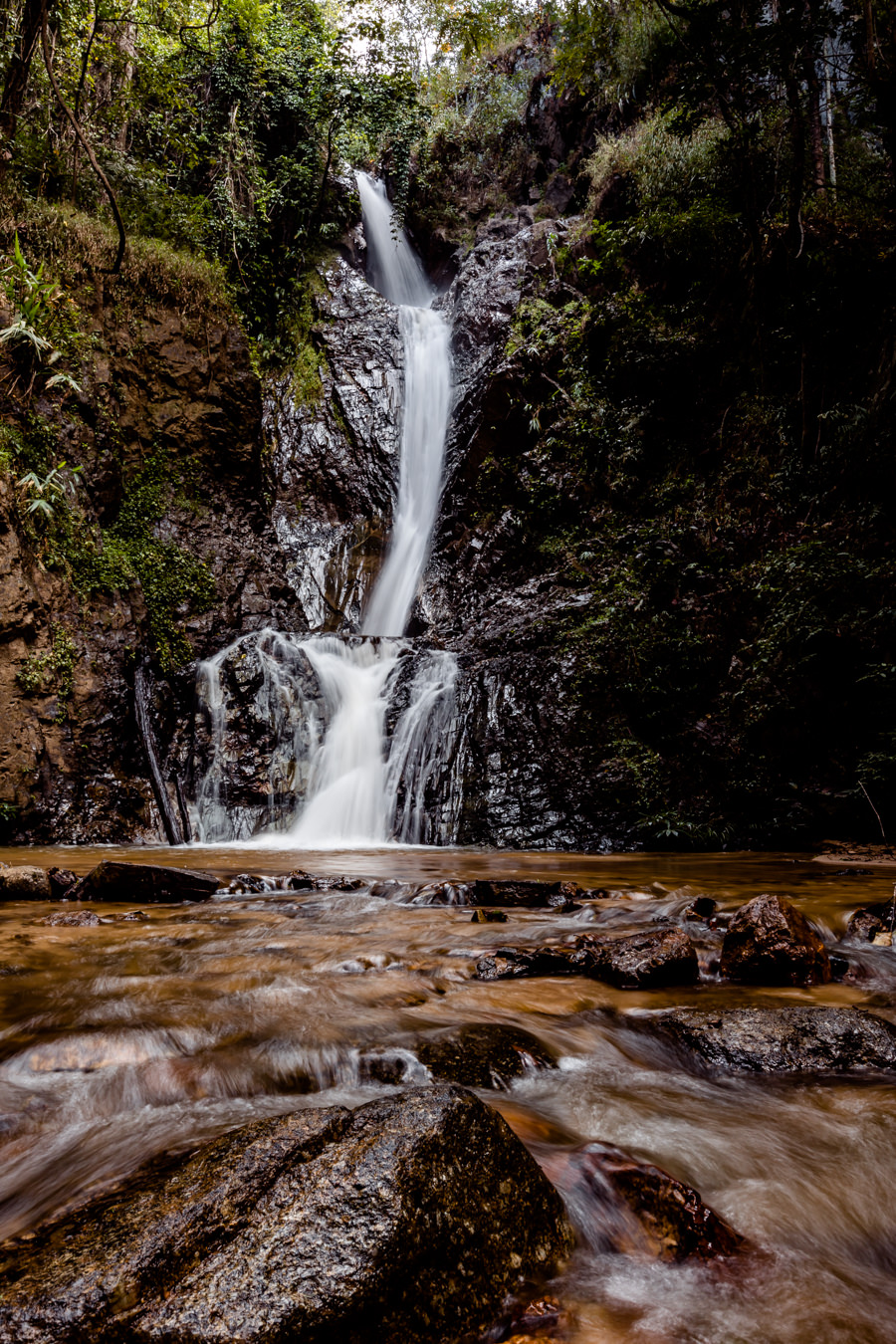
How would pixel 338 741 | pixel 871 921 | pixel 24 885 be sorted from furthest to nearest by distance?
pixel 338 741, pixel 24 885, pixel 871 921

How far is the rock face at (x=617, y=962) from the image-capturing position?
3164 millimetres

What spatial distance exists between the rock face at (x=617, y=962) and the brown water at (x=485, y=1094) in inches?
4.3

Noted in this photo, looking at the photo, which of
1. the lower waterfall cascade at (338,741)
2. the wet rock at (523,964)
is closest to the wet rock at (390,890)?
the wet rock at (523,964)

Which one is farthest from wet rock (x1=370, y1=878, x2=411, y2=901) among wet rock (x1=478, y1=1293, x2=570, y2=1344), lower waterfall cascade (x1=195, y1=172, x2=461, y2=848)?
wet rock (x1=478, y1=1293, x2=570, y2=1344)

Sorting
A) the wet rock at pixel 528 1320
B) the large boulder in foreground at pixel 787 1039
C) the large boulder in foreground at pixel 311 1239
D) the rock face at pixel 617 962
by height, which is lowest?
the rock face at pixel 617 962

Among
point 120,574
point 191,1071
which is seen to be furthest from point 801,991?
point 120,574

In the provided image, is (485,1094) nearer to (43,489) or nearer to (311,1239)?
(311,1239)

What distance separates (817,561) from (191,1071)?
8.27 meters

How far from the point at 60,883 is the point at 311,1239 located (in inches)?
183

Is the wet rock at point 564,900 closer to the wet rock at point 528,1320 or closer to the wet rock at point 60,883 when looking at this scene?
the wet rock at point 528,1320

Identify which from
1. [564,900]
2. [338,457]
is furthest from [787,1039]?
[338,457]

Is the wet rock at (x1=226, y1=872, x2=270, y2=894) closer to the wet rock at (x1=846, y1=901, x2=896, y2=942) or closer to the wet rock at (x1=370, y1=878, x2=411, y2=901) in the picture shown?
the wet rock at (x1=370, y1=878, x2=411, y2=901)

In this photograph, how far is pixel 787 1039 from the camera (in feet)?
7.95

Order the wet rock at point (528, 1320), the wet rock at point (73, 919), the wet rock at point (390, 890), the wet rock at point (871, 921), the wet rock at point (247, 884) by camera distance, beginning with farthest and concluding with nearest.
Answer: the wet rock at point (247, 884) → the wet rock at point (390, 890) → the wet rock at point (73, 919) → the wet rock at point (871, 921) → the wet rock at point (528, 1320)
